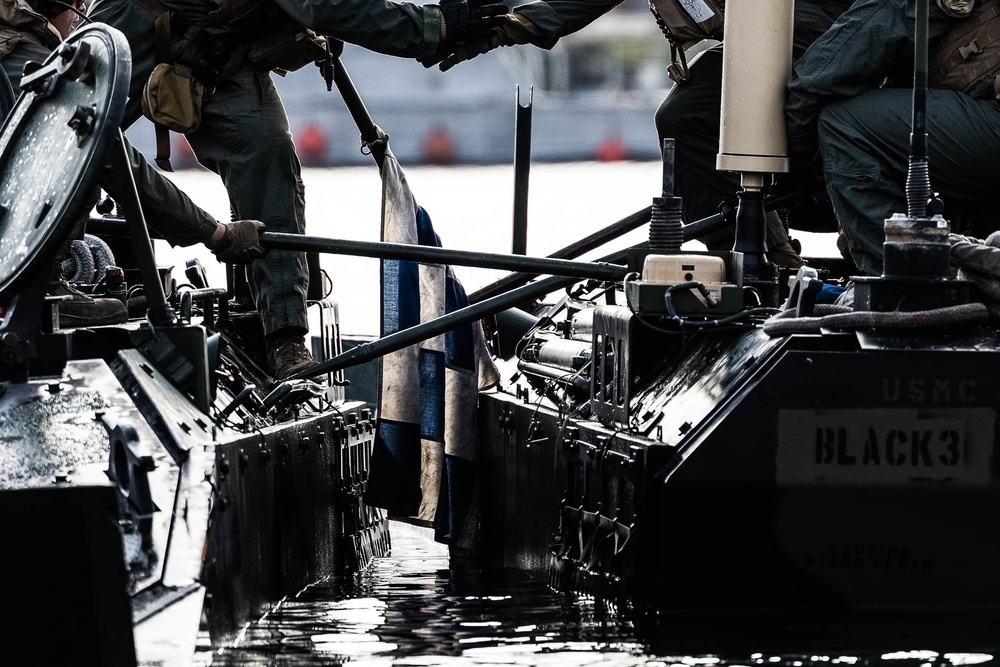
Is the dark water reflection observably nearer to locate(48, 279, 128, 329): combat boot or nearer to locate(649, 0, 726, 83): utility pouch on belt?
locate(48, 279, 128, 329): combat boot

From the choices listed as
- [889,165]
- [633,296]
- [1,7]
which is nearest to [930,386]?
[633,296]

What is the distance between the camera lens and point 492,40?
8672mm

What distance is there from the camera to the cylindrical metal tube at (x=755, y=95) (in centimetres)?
670

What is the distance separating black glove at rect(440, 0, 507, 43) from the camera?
8.48m

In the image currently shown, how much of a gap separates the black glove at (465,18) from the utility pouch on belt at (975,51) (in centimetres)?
242

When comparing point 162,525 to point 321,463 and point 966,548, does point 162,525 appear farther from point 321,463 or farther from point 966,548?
point 321,463

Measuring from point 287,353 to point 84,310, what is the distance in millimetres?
1705

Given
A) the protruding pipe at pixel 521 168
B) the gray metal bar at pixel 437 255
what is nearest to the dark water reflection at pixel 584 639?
the gray metal bar at pixel 437 255

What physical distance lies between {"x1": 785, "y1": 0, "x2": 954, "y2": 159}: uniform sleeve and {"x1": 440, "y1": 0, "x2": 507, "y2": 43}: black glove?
84.1 inches

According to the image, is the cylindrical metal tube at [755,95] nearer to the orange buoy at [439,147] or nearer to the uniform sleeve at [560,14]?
the uniform sleeve at [560,14]

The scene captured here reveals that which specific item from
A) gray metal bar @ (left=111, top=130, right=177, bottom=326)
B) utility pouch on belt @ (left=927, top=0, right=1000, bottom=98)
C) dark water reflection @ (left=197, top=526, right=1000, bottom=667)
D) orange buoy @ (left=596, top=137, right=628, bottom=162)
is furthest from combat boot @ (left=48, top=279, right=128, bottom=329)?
orange buoy @ (left=596, top=137, right=628, bottom=162)

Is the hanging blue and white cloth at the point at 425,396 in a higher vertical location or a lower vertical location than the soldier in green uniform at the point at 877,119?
lower

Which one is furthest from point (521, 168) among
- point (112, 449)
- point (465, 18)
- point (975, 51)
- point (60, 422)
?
point (112, 449)

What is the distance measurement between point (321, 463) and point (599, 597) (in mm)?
2134
